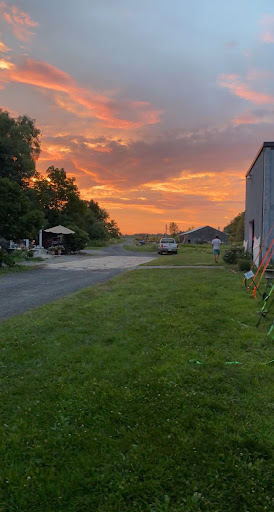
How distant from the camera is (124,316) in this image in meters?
6.46

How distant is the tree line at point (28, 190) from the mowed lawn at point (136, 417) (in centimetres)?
1096

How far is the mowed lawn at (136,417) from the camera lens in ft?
7.29

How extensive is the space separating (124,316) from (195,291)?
3.25 meters

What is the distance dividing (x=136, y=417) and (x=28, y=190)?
35.3m

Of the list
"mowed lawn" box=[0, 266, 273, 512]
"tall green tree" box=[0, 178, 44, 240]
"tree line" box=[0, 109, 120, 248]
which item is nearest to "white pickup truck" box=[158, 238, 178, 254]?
"tree line" box=[0, 109, 120, 248]

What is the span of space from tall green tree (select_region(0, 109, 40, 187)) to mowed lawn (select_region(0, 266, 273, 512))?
29.5 m

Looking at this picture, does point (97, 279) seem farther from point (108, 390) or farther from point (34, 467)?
point (34, 467)

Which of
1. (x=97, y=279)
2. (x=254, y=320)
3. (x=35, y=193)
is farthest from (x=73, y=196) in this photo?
(x=254, y=320)

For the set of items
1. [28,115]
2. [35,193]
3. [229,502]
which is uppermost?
[28,115]

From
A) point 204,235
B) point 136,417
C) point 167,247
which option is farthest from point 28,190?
point 204,235

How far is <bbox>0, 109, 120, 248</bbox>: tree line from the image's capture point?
1577 centimetres

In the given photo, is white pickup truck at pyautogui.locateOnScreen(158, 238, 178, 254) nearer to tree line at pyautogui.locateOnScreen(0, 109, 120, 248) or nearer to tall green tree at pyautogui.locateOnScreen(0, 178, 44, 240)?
tree line at pyautogui.locateOnScreen(0, 109, 120, 248)

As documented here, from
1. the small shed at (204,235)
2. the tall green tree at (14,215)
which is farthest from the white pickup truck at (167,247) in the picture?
the small shed at (204,235)

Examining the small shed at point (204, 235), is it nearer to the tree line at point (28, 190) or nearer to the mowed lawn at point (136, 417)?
the tree line at point (28, 190)
